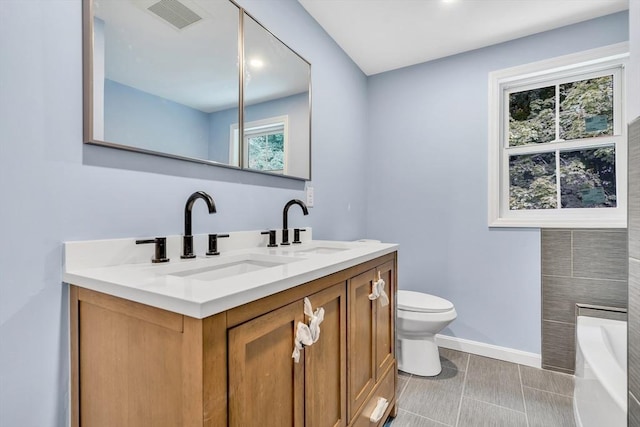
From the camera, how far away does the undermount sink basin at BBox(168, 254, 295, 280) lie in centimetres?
103

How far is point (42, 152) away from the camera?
0.82 metres

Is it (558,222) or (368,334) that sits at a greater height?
(558,222)

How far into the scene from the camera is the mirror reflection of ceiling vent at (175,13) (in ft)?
3.58

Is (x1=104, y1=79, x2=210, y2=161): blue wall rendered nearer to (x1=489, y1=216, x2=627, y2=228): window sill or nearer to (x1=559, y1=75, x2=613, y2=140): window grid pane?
(x1=489, y1=216, x2=627, y2=228): window sill

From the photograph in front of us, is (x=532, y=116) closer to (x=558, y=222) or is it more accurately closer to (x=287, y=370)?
(x=558, y=222)

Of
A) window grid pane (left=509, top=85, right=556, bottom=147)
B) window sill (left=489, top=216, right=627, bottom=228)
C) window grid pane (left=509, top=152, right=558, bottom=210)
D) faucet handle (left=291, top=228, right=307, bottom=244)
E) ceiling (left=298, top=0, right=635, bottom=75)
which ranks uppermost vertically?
ceiling (left=298, top=0, right=635, bottom=75)

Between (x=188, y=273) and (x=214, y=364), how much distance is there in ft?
1.68

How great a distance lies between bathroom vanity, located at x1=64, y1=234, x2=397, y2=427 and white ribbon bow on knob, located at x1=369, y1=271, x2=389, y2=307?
0.14 meters

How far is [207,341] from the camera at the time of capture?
0.55m

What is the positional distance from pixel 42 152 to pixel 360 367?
1.28 metres

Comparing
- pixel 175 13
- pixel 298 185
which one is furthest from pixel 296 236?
pixel 175 13

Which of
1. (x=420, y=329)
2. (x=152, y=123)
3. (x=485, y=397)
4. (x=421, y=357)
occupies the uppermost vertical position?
(x=152, y=123)

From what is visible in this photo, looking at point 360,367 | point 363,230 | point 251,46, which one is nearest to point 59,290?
point 360,367

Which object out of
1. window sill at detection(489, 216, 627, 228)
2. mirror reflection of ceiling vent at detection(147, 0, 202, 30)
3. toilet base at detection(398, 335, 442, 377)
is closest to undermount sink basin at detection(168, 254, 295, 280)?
mirror reflection of ceiling vent at detection(147, 0, 202, 30)
